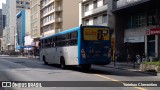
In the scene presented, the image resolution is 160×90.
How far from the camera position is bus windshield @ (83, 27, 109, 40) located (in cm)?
2305

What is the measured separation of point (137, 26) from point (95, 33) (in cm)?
2316

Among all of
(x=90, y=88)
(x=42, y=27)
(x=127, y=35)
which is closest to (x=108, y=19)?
(x=127, y=35)

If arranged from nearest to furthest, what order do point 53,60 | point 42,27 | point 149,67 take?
point 149,67 < point 53,60 < point 42,27

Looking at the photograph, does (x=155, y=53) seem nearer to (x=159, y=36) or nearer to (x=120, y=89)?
(x=159, y=36)

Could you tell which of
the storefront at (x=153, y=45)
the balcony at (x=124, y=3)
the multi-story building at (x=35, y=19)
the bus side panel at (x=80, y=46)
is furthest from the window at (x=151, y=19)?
the multi-story building at (x=35, y=19)

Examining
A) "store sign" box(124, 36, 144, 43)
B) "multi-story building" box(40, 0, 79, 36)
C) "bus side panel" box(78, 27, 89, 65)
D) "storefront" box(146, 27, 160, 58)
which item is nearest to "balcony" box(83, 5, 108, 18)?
"store sign" box(124, 36, 144, 43)

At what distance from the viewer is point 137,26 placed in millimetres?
45438

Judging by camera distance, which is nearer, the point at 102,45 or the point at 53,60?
the point at 102,45

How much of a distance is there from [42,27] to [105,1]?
166ft

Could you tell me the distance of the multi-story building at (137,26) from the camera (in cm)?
3994

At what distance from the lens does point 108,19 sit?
1912 inches

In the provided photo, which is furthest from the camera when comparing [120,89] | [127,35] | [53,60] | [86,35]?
[127,35]

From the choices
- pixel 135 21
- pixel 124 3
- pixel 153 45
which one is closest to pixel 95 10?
pixel 135 21

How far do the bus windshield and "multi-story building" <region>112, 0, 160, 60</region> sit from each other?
12.5 metres
